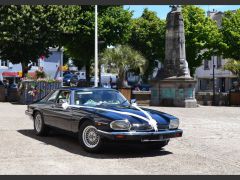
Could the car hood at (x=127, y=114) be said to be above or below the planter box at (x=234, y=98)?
above

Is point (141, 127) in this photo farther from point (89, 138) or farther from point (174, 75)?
point (174, 75)

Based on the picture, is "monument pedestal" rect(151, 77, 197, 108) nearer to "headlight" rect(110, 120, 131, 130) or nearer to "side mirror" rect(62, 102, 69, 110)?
"side mirror" rect(62, 102, 69, 110)

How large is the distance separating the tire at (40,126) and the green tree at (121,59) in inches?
1235

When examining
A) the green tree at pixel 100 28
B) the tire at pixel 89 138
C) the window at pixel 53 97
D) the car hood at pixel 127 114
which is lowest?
the tire at pixel 89 138

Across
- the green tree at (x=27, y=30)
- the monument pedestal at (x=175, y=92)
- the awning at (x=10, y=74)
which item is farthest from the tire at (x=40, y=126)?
the awning at (x=10, y=74)

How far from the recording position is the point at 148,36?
5175cm

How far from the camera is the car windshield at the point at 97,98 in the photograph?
10281 millimetres

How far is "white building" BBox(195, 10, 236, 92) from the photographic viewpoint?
5538cm

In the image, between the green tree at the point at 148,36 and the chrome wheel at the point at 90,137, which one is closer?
the chrome wheel at the point at 90,137

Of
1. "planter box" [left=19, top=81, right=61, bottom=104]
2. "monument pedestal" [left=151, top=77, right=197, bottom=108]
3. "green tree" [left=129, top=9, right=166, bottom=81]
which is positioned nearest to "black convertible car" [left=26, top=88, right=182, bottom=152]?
"planter box" [left=19, top=81, right=61, bottom=104]

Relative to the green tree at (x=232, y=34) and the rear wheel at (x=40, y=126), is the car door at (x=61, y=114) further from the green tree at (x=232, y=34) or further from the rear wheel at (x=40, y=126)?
the green tree at (x=232, y=34)

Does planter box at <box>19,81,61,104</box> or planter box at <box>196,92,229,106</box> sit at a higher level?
planter box at <box>19,81,61,104</box>

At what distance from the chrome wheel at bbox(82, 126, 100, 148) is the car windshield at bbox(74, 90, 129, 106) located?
3.23 feet

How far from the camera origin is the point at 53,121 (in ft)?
36.0
